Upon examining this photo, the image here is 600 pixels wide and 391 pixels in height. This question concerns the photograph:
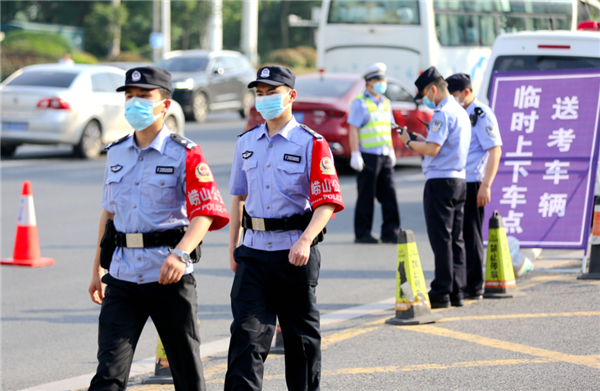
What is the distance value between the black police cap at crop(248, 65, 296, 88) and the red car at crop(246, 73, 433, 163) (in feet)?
29.2

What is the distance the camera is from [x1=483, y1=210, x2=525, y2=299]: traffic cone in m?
6.95

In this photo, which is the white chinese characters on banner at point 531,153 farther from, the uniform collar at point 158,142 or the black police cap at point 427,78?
the uniform collar at point 158,142

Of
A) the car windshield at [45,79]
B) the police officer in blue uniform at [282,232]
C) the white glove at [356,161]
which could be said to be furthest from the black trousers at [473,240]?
the car windshield at [45,79]

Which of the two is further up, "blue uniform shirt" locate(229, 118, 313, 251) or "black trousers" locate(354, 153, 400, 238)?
"blue uniform shirt" locate(229, 118, 313, 251)

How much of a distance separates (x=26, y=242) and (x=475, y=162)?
4.32 m

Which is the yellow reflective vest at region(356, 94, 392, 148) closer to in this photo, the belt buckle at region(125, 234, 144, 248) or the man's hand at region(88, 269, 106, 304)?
the man's hand at region(88, 269, 106, 304)

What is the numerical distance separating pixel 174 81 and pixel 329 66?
17.7 ft

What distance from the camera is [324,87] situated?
14320mm

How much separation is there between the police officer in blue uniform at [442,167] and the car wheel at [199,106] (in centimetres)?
1828

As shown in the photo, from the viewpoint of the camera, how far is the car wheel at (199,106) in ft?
80.0

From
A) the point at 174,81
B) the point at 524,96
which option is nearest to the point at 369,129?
the point at 524,96

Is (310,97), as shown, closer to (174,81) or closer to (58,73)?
(58,73)

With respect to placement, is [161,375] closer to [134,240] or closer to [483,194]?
[134,240]

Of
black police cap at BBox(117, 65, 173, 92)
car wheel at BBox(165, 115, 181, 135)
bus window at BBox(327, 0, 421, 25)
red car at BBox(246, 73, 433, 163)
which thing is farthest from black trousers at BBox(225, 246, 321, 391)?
bus window at BBox(327, 0, 421, 25)
